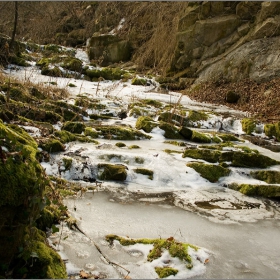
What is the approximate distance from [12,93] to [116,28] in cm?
2055

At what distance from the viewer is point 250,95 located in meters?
13.6

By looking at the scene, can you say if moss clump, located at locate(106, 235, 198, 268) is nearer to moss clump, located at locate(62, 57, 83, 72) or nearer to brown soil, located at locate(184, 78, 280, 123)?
brown soil, located at locate(184, 78, 280, 123)

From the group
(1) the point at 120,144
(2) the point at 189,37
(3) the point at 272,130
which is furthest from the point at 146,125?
(2) the point at 189,37

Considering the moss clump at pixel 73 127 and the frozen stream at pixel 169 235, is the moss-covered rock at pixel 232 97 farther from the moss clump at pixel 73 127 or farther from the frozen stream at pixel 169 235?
the frozen stream at pixel 169 235

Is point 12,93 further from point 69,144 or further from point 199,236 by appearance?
point 199,236

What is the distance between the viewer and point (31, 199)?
7.64 ft

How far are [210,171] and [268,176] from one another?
1.13m

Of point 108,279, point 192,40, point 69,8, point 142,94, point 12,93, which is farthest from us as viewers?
point 69,8

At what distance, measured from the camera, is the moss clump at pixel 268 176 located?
595 centimetres

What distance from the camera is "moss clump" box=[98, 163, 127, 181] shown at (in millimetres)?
5508

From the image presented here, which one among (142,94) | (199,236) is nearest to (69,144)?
(199,236)

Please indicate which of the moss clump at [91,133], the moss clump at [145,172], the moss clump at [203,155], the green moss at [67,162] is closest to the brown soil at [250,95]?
the moss clump at [203,155]

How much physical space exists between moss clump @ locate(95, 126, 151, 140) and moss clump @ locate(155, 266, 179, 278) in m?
5.19

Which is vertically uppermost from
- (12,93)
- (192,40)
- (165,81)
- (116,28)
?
(116,28)
